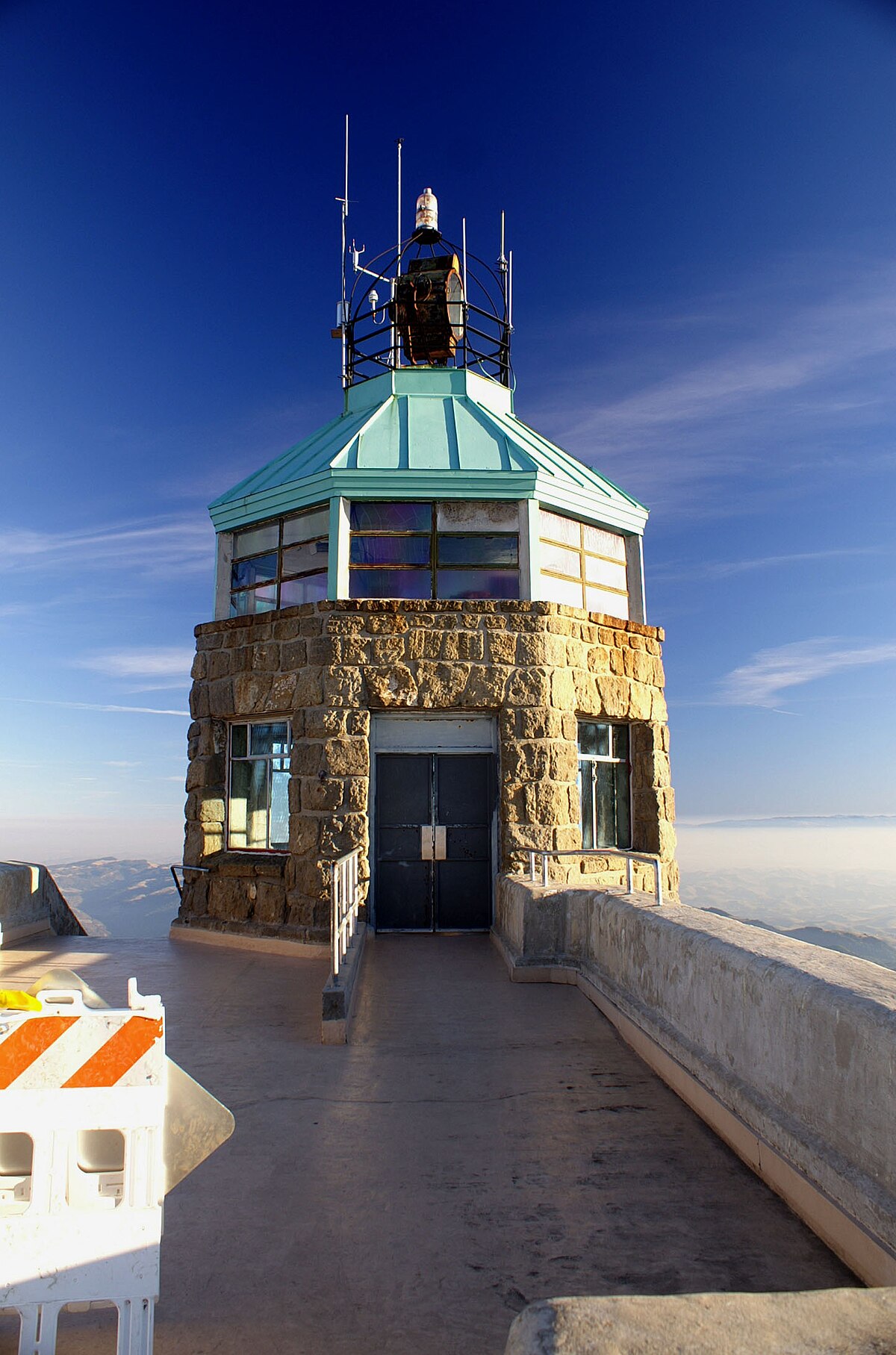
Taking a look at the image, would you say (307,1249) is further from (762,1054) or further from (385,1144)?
(762,1054)

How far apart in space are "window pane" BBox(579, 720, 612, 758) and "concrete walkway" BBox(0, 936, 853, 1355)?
17.5 ft

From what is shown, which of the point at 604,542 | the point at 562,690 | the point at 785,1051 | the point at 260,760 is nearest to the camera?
the point at 785,1051

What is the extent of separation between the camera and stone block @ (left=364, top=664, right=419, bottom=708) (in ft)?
36.8

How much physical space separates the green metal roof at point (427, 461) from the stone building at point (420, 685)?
0.13 feet

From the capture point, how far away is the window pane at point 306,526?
39.8 ft

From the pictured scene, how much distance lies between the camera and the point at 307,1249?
3.61m

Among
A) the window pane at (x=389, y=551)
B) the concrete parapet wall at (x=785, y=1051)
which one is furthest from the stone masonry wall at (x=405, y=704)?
the concrete parapet wall at (x=785, y=1051)

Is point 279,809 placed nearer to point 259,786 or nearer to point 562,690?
point 259,786

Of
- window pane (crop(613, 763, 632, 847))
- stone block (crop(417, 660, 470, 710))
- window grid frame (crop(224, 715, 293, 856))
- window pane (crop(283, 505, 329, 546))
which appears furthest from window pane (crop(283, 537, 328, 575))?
window pane (crop(613, 763, 632, 847))

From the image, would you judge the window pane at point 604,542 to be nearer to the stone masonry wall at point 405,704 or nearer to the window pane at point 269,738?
the stone masonry wall at point 405,704

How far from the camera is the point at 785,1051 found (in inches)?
154

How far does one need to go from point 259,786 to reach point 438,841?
270 cm

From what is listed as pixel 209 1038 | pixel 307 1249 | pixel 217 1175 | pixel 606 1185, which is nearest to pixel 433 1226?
pixel 307 1249

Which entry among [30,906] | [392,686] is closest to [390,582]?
[392,686]
